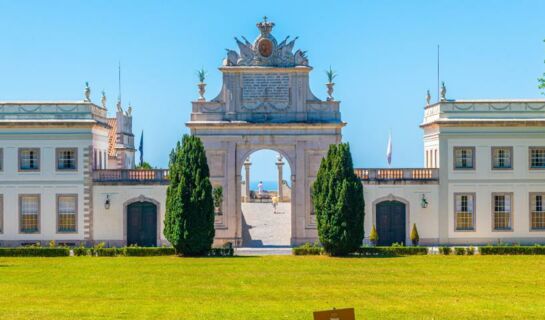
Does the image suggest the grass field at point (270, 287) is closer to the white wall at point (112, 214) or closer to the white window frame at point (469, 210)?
the white window frame at point (469, 210)

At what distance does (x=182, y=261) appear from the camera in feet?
152

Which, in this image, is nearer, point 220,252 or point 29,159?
point 220,252

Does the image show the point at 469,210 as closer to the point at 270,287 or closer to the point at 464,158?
the point at 464,158

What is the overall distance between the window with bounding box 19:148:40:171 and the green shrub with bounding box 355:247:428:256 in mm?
18367

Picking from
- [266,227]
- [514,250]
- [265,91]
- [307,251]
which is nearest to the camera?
[514,250]

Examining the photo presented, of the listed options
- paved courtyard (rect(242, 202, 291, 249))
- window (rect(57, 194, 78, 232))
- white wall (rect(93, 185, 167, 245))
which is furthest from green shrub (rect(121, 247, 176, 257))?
paved courtyard (rect(242, 202, 291, 249))

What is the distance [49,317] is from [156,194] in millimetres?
30892

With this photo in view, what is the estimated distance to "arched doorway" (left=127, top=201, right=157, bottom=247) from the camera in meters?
58.3

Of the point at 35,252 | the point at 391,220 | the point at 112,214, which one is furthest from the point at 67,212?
the point at 391,220

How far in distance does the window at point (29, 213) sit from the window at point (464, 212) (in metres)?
22.3

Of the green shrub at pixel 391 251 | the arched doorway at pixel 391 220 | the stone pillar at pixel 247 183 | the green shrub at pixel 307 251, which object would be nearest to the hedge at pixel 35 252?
the green shrub at pixel 307 251

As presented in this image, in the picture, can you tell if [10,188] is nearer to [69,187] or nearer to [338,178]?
[69,187]

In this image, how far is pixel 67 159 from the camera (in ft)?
190

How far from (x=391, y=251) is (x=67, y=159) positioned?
18479 millimetres
